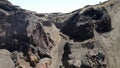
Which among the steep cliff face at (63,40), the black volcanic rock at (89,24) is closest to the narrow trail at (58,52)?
the steep cliff face at (63,40)

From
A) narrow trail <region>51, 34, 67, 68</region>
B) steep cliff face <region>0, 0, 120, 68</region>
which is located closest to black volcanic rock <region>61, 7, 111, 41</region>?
steep cliff face <region>0, 0, 120, 68</region>

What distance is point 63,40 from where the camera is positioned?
48.2 meters

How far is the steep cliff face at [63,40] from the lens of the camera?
3953 centimetres

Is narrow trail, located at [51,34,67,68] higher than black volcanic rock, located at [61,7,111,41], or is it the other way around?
black volcanic rock, located at [61,7,111,41]

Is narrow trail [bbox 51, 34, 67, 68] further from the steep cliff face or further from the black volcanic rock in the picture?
the black volcanic rock

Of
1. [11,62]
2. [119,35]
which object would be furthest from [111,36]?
[11,62]

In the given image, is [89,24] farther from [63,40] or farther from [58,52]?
[58,52]

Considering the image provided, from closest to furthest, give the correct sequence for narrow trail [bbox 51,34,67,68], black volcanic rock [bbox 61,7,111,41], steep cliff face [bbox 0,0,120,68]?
1. steep cliff face [bbox 0,0,120,68]
2. narrow trail [bbox 51,34,67,68]
3. black volcanic rock [bbox 61,7,111,41]

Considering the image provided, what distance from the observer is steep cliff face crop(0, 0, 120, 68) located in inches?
1556

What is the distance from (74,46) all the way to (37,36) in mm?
6351

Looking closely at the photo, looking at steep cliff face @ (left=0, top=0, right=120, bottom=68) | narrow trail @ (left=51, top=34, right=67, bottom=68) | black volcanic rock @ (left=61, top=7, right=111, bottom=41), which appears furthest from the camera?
black volcanic rock @ (left=61, top=7, right=111, bottom=41)

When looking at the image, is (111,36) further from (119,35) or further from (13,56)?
(13,56)

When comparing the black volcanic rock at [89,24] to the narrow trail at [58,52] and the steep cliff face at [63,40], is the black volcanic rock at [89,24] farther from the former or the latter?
the narrow trail at [58,52]

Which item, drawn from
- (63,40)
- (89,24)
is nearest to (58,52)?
(63,40)
